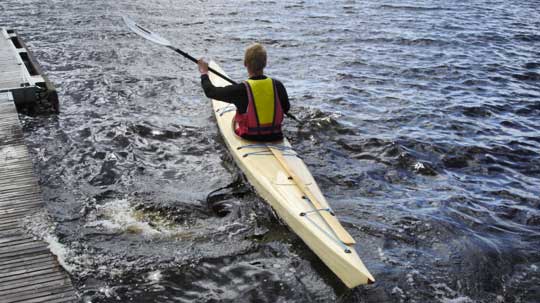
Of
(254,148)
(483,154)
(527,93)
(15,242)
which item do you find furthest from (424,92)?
(15,242)

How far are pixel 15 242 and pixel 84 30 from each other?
10.1 metres

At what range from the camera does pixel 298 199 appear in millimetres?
5141

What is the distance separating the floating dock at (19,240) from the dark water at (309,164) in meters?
0.29

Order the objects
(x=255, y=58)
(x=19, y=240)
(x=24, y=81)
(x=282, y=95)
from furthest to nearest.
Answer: (x=24, y=81), (x=282, y=95), (x=255, y=58), (x=19, y=240)

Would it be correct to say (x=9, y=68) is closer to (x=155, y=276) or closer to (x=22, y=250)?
(x=22, y=250)

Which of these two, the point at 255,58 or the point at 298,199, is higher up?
the point at 255,58

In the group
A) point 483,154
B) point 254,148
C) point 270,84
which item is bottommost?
point 483,154

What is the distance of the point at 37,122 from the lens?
7723 mm

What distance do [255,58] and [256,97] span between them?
471 millimetres

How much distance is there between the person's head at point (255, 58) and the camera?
5656mm

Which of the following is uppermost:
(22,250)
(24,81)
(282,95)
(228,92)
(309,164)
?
(228,92)

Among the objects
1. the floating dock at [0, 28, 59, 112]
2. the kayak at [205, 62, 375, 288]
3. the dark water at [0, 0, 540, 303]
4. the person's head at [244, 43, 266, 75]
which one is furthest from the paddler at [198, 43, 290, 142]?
the floating dock at [0, 28, 59, 112]

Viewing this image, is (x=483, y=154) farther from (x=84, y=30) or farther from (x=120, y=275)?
(x=84, y=30)

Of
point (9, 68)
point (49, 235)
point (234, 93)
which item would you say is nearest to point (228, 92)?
point (234, 93)
